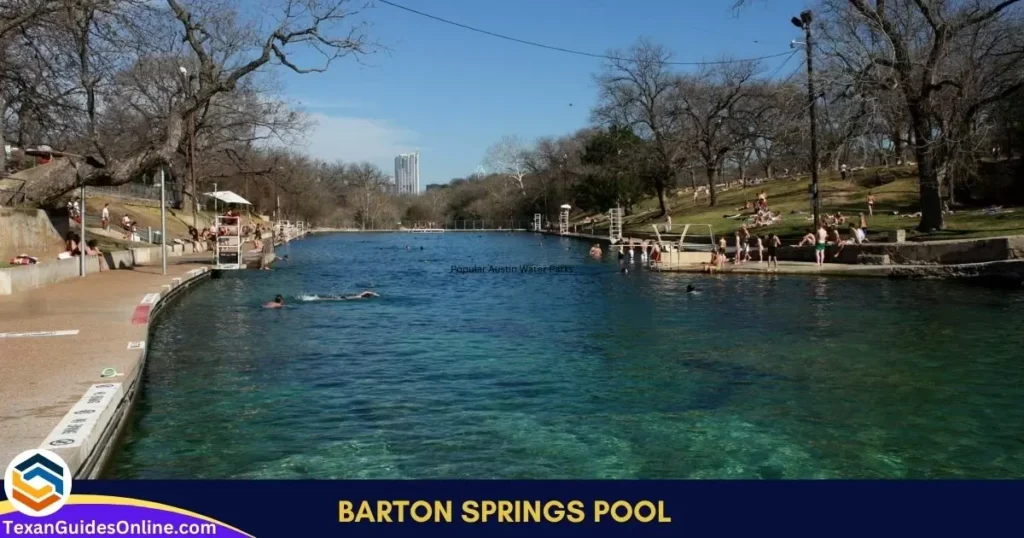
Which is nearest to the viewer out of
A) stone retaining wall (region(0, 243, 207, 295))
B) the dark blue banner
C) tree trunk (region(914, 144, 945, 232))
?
the dark blue banner

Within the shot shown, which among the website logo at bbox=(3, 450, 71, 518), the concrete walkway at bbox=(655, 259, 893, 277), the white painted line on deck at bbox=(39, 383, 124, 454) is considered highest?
the concrete walkway at bbox=(655, 259, 893, 277)

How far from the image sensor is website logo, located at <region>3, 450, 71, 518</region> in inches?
159

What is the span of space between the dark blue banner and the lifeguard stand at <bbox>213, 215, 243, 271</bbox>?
27.0 metres

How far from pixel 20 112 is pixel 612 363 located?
69.3ft

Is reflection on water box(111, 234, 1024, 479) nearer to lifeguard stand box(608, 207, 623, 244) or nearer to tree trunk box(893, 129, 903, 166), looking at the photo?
tree trunk box(893, 129, 903, 166)

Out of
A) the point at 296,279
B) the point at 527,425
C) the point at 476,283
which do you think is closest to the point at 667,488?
the point at 527,425

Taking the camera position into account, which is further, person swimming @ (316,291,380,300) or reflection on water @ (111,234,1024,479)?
person swimming @ (316,291,380,300)

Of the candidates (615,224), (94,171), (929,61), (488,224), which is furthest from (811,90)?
(488,224)

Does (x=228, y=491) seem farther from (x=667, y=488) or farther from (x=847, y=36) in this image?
(x=847, y=36)

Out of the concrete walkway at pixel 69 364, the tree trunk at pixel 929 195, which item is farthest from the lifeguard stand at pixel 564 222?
the concrete walkway at pixel 69 364

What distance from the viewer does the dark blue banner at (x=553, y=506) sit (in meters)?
3.94

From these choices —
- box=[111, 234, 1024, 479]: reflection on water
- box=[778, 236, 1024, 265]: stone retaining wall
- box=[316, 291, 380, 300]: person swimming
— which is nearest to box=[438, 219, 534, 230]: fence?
box=[778, 236, 1024, 265]: stone retaining wall

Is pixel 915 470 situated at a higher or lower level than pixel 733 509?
lower

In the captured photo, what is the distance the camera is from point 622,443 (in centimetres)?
849
